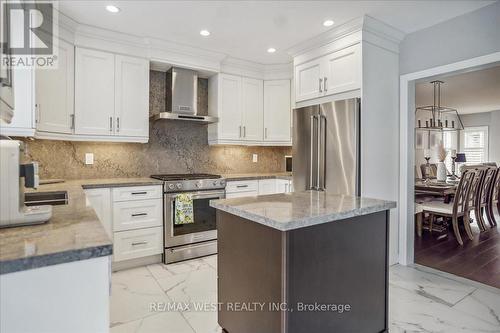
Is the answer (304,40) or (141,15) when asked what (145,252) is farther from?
(304,40)

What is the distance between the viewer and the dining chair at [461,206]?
395cm

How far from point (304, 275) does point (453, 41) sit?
2717mm

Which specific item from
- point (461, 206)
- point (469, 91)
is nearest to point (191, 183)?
point (461, 206)

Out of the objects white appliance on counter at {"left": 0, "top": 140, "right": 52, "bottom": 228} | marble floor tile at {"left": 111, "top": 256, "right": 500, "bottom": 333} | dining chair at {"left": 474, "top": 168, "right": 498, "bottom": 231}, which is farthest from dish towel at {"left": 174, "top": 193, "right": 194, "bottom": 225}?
dining chair at {"left": 474, "top": 168, "right": 498, "bottom": 231}

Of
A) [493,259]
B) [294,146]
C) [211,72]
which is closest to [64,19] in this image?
[211,72]

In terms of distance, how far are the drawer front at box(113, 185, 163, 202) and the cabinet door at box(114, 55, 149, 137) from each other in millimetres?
653

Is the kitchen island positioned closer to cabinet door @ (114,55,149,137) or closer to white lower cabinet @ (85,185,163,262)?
white lower cabinet @ (85,185,163,262)

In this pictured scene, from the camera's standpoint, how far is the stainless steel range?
324cm

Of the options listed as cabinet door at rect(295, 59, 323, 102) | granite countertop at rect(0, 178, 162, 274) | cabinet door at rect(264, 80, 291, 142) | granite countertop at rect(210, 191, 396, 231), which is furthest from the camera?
cabinet door at rect(264, 80, 291, 142)

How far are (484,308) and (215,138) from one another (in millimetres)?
3193

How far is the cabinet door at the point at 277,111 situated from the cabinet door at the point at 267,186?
65cm

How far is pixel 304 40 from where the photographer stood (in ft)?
11.0

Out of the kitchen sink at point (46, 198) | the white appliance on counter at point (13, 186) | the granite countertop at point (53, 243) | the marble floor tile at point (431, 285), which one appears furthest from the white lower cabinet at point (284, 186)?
the white appliance on counter at point (13, 186)

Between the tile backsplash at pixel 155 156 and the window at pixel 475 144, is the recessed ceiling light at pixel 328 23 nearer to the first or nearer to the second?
the tile backsplash at pixel 155 156
